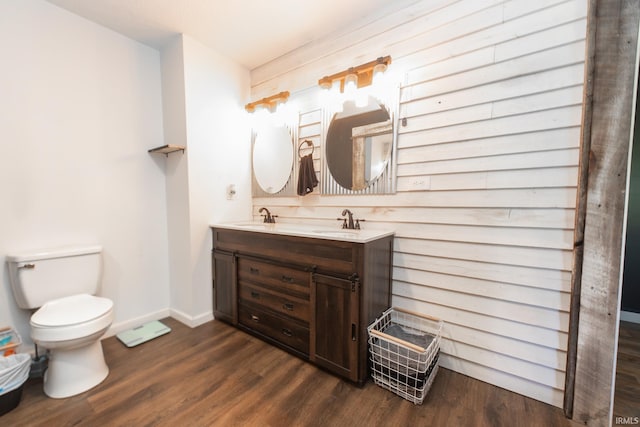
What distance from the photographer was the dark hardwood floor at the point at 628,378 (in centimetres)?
139

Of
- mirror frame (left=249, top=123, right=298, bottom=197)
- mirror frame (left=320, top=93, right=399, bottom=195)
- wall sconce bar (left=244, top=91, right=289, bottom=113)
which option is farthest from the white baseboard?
wall sconce bar (left=244, top=91, right=289, bottom=113)

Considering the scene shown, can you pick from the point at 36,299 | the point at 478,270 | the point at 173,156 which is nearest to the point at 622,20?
the point at 478,270

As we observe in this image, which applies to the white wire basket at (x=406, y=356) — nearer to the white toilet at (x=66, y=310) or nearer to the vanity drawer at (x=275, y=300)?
the vanity drawer at (x=275, y=300)

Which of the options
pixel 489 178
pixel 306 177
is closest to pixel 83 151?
pixel 306 177

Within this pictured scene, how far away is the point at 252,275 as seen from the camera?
7.07ft

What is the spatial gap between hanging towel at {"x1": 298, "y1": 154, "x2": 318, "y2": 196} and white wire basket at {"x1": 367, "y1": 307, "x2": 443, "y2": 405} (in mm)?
1199

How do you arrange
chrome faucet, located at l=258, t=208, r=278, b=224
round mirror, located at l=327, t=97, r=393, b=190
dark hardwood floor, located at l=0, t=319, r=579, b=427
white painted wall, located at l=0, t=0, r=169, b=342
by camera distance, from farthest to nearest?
chrome faucet, located at l=258, t=208, r=278, b=224
round mirror, located at l=327, t=97, r=393, b=190
white painted wall, located at l=0, t=0, r=169, b=342
dark hardwood floor, located at l=0, t=319, r=579, b=427

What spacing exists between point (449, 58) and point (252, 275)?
2.09m

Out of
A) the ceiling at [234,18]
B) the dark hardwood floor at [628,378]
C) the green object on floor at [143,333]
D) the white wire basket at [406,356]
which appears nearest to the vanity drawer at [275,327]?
the white wire basket at [406,356]

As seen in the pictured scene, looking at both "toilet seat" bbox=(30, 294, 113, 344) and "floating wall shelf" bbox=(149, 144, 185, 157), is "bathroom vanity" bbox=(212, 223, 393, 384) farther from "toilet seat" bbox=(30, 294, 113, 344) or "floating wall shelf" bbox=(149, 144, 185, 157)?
"toilet seat" bbox=(30, 294, 113, 344)

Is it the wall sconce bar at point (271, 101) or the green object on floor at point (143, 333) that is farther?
the wall sconce bar at point (271, 101)

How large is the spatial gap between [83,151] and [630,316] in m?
4.86

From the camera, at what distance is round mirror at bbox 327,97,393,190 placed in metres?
1.97

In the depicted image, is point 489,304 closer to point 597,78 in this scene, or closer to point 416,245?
point 416,245
